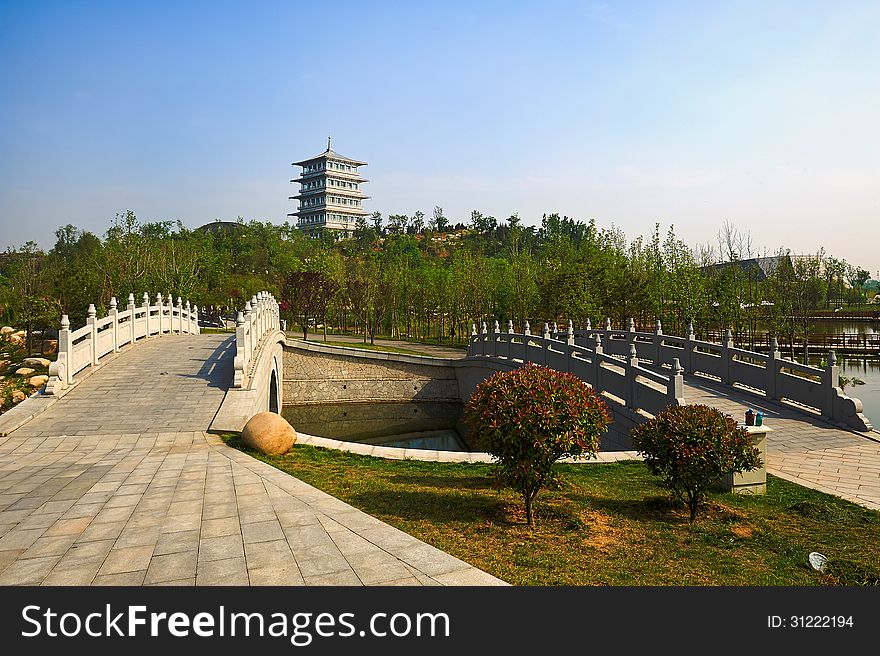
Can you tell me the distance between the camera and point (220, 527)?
5297mm

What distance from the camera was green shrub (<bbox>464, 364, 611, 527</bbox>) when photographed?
541 cm

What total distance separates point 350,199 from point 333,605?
304 feet

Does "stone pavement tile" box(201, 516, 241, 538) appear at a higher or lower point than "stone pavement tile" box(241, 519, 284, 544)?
higher

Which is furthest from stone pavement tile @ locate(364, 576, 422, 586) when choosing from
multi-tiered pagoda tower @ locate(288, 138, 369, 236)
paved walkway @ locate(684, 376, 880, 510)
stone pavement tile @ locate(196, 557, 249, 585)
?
multi-tiered pagoda tower @ locate(288, 138, 369, 236)

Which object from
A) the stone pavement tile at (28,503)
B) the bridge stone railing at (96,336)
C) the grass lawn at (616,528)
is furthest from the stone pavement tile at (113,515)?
the bridge stone railing at (96,336)

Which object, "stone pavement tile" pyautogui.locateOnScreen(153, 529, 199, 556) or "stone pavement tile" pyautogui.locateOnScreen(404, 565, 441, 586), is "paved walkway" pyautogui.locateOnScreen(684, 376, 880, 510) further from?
"stone pavement tile" pyautogui.locateOnScreen(153, 529, 199, 556)

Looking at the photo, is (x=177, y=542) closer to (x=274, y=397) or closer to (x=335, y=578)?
(x=335, y=578)

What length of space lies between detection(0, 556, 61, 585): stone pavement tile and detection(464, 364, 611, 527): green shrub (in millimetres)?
3490

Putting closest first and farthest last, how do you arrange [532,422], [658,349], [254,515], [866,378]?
[532,422] < [254,515] < [658,349] < [866,378]

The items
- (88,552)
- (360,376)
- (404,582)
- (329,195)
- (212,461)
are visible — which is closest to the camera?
(404,582)

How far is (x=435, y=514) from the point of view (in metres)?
5.86

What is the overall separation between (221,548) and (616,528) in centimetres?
345

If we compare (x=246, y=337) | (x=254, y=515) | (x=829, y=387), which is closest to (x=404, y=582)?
(x=254, y=515)

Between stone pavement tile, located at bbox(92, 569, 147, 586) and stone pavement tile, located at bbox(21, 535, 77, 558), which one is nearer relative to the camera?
stone pavement tile, located at bbox(92, 569, 147, 586)
